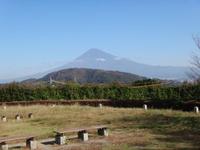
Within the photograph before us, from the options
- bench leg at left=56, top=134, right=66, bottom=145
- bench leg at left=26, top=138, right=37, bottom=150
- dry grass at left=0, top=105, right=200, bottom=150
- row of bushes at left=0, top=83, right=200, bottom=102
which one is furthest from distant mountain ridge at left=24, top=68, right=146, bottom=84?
bench leg at left=26, top=138, right=37, bottom=150

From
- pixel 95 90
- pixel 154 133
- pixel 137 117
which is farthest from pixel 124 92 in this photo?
pixel 154 133

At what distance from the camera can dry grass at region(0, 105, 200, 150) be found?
1454 cm

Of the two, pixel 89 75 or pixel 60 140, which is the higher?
pixel 89 75

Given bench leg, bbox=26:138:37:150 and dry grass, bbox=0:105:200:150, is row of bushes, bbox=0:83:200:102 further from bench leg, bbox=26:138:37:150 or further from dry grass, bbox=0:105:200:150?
bench leg, bbox=26:138:37:150

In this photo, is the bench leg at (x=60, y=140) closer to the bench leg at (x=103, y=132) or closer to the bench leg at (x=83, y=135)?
the bench leg at (x=83, y=135)

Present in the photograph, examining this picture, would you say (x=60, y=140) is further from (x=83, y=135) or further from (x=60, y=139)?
(x=83, y=135)

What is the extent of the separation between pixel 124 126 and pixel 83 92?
775 inches

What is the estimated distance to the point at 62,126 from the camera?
1995cm

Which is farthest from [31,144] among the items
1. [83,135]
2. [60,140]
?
[83,135]

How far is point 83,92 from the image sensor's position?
126 ft

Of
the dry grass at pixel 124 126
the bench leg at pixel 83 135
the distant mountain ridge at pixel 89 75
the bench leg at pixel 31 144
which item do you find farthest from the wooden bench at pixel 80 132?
the distant mountain ridge at pixel 89 75

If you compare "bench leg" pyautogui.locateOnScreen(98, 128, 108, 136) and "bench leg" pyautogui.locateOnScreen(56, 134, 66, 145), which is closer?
"bench leg" pyautogui.locateOnScreen(56, 134, 66, 145)

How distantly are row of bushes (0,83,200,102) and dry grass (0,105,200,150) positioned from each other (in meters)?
9.73

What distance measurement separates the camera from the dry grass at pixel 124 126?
1454cm
